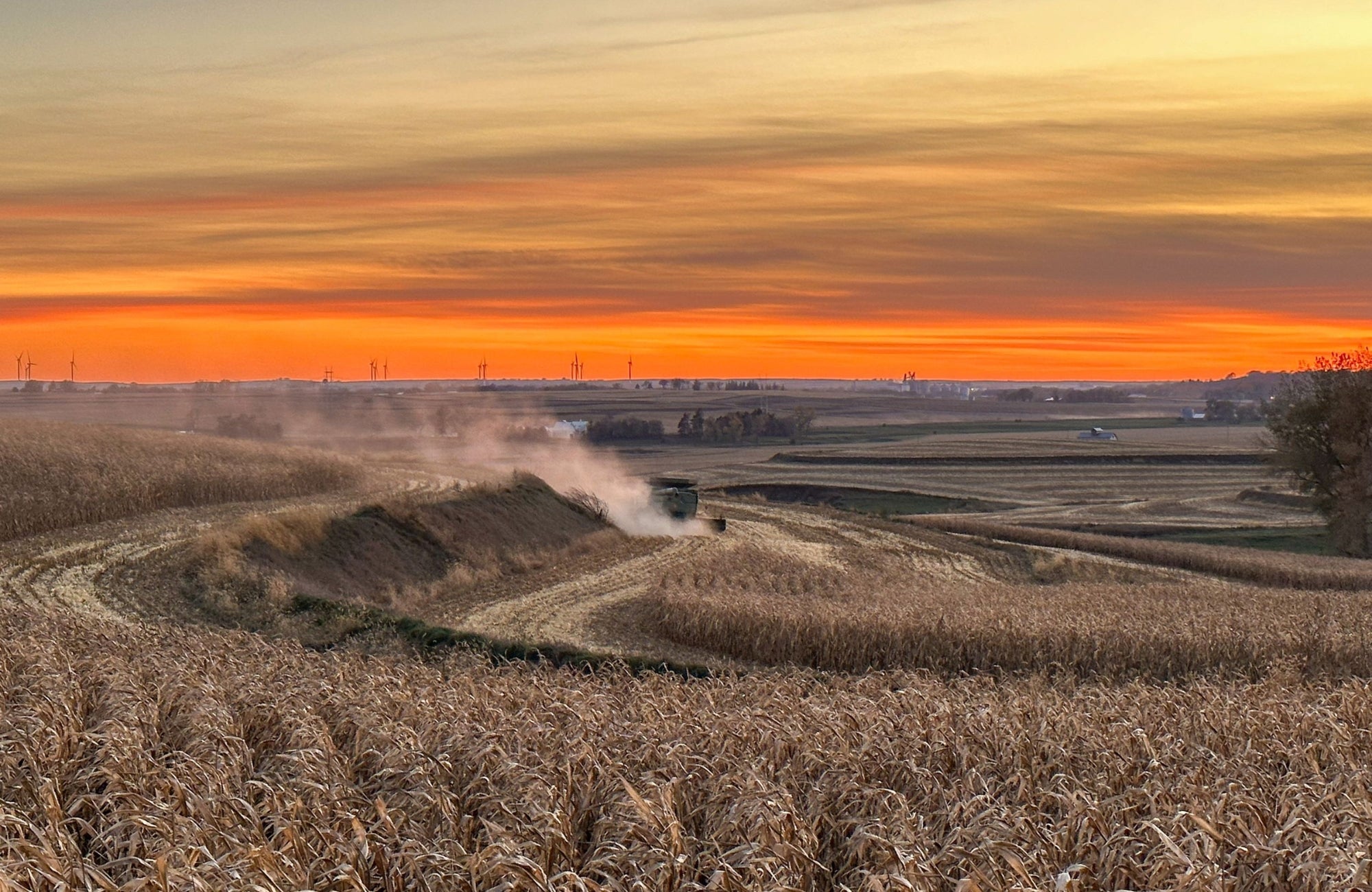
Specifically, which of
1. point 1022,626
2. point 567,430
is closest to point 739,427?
point 567,430

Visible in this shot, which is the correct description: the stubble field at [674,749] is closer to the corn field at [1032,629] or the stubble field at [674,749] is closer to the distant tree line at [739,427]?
the corn field at [1032,629]

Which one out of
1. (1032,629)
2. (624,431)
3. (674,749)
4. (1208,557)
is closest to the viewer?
(674,749)

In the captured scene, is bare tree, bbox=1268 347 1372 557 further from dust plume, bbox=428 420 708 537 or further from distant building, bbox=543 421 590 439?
distant building, bbox=543 421 590 439

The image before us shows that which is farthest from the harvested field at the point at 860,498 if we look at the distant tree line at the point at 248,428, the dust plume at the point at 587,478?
the distant tree line at the point at 248,428

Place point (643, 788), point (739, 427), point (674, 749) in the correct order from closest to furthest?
point (643, 788) → point (674, 749) → point (739, 427)

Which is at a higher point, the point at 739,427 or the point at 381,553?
the point at 739,427

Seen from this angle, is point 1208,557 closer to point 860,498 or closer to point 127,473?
point 860,498

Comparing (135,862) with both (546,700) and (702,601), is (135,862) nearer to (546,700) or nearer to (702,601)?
(546,700)
